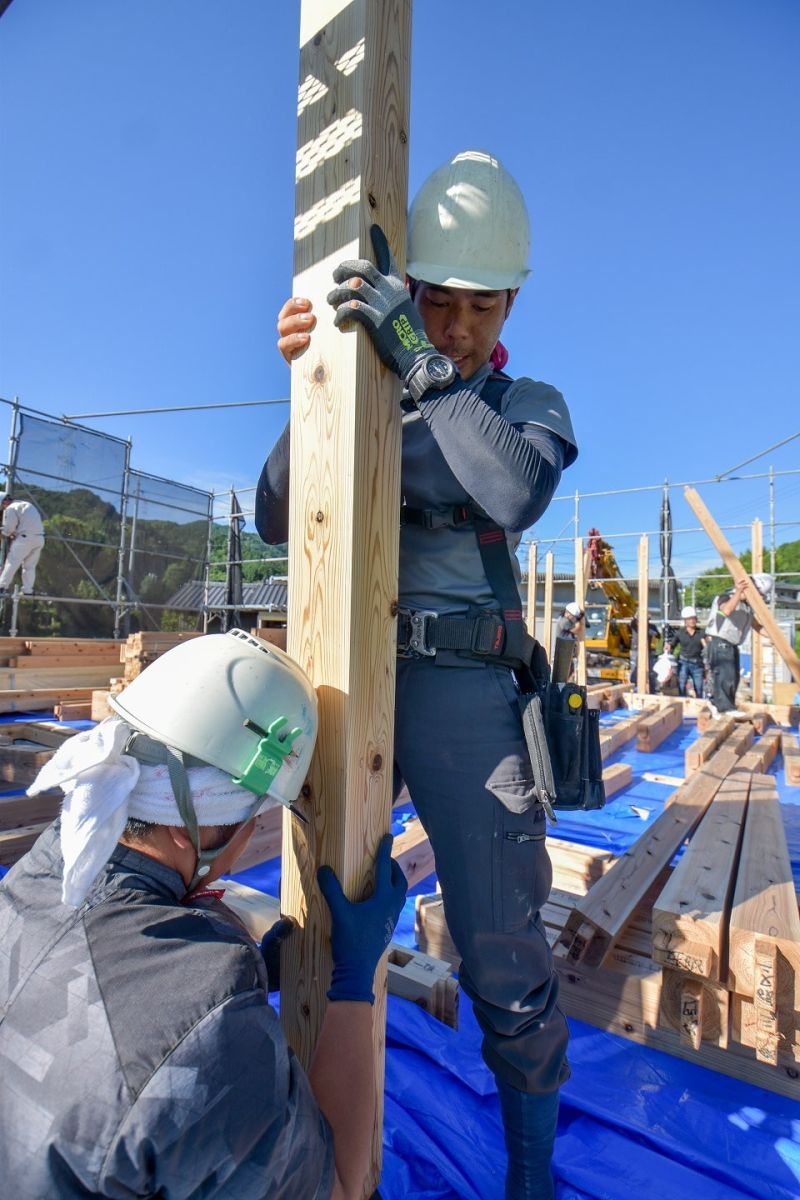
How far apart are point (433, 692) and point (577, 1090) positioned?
1.60 m

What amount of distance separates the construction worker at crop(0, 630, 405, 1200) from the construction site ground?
3.12 ft

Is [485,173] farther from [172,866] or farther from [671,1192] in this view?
[671,1192]

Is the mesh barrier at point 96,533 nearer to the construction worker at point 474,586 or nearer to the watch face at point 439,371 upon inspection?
the construction worker at point 474,586

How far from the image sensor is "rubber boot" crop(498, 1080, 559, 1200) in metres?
1.50

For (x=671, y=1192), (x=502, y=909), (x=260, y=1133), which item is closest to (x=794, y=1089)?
(x=671, y=1192)

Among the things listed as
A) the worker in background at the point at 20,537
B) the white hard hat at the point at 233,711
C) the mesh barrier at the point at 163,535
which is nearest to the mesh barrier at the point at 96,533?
the mesh barrier at the point at 163,535

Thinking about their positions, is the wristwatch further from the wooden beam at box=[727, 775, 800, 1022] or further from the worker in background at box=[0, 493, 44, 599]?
the worker in background at box=[0, 493, 44, 599]

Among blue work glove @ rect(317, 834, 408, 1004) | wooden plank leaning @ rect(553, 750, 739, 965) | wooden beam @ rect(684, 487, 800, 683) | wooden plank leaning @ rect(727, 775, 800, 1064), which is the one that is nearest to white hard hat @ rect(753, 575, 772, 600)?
wooden beam @ rect(684, 487, 800, 683)

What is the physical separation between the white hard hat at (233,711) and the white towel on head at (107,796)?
0.04 metres

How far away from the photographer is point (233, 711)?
3.75ft

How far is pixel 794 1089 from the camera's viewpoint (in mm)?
2100

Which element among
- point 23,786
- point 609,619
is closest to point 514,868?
point 23,786

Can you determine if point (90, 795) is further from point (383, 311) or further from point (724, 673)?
point (724, 673)

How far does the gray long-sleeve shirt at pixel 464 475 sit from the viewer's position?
4.24ft
